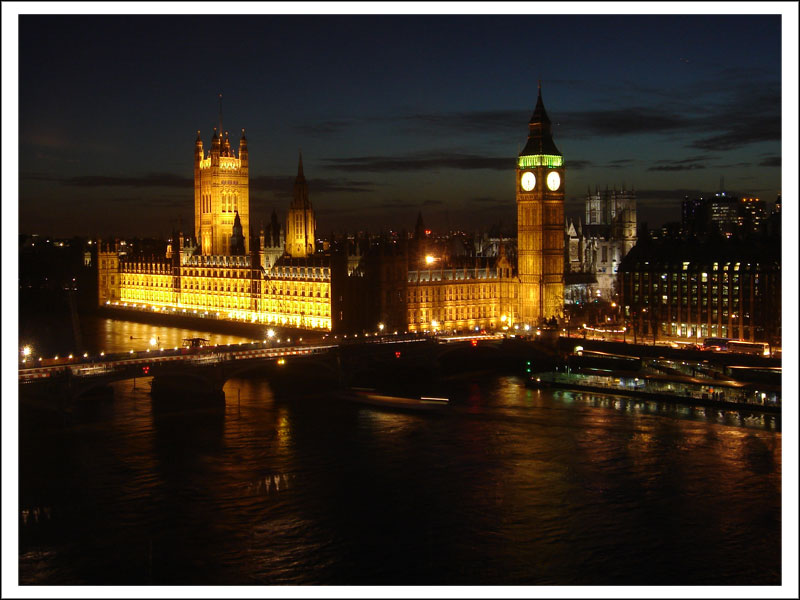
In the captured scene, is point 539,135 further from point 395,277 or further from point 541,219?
point 395,277

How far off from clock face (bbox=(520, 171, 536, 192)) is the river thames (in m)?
32.0

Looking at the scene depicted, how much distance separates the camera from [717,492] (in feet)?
113

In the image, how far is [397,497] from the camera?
34.5 m

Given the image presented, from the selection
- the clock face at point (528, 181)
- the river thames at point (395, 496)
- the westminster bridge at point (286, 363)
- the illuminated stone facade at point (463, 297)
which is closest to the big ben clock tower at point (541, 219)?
the clock face at point (528, 181)

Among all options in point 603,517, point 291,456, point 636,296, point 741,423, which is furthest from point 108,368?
point 636,296

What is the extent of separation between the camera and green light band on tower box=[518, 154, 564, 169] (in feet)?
258

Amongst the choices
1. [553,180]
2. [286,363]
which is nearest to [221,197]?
[553,180]

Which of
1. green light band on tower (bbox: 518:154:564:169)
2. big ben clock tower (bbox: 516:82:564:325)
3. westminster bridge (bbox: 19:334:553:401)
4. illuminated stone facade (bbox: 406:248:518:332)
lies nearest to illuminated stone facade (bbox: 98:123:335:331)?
illuminated stone facade (bbox: 406:248:518:332)

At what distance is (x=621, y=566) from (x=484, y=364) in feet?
124

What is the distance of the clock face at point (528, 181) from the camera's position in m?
78.9

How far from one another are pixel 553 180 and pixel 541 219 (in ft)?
10.4

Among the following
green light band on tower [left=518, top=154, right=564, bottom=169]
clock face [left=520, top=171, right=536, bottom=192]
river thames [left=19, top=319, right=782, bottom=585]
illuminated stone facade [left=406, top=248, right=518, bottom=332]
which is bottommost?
river thames [left=19, top=319, right=782, bottom=585]

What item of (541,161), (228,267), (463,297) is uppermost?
(541,161)

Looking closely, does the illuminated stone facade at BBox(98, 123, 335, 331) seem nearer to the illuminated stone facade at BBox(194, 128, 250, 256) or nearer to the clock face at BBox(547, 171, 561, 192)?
the illuminated stone facade at BBox(194, 128, 250, 256)
